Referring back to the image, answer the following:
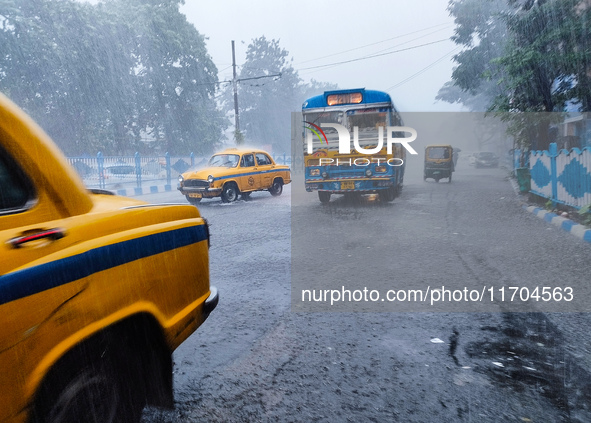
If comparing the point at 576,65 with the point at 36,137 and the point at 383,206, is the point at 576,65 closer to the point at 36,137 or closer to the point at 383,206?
the point at 383,206

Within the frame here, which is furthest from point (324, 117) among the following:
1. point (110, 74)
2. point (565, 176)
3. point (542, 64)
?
point (110, 74)

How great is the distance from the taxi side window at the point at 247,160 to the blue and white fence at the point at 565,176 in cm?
847

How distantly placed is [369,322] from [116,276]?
2.81 m

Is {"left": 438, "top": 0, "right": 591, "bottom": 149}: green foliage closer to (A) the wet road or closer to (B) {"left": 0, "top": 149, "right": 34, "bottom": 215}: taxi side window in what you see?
(A) the wet road

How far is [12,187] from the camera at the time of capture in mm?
1803

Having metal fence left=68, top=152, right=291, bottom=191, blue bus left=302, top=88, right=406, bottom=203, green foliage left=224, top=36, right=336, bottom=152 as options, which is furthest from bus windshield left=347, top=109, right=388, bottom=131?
green foliage left=224, top=36, right=336, bottom=152

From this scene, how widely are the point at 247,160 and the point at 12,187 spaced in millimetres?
15056

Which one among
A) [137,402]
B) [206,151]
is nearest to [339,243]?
[137,402]

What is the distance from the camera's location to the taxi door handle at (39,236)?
5.47 feet

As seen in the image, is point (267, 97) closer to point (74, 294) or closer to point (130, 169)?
point (130, 169)

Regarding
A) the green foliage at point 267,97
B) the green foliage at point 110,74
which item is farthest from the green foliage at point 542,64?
the green foliage at point 267,97

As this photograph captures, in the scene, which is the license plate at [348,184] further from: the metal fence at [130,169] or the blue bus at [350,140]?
the metal fence at [130,169]

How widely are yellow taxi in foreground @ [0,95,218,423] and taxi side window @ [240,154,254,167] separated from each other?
14.1 meters

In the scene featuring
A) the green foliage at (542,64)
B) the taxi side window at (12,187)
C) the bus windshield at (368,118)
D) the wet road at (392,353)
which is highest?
the green foliage at (542,64)
